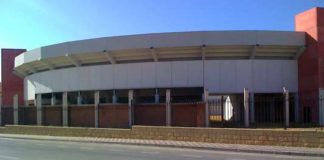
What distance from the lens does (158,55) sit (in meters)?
42.4

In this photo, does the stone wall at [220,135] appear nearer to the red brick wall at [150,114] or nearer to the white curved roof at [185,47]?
the red brick wall at [150,114]

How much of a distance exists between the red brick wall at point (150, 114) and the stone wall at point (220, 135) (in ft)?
22.7

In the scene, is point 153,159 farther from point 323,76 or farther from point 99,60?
point 99,60

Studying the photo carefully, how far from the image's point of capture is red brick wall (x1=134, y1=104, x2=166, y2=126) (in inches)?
1485

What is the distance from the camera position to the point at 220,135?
75.6 feet

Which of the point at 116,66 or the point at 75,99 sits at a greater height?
the point at 116,66

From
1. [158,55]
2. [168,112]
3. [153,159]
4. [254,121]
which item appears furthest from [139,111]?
[153,159]

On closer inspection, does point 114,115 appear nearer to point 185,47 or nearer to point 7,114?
point 185,47

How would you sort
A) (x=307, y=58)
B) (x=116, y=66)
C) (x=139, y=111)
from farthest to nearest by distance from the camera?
1. (x=116, y=66)
2. (x=307, y=58)
3. (x=139, y=111)

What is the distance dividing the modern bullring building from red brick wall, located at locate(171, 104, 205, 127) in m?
0.07

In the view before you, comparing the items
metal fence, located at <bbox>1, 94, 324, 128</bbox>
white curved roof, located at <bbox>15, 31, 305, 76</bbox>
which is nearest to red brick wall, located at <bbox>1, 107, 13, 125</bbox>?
metal fence, located at <bbox>1, 94, 324, 128</bbox>

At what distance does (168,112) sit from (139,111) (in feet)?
10.5

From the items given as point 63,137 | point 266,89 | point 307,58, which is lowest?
point 63,137

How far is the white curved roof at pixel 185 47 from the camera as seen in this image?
40.0 m
